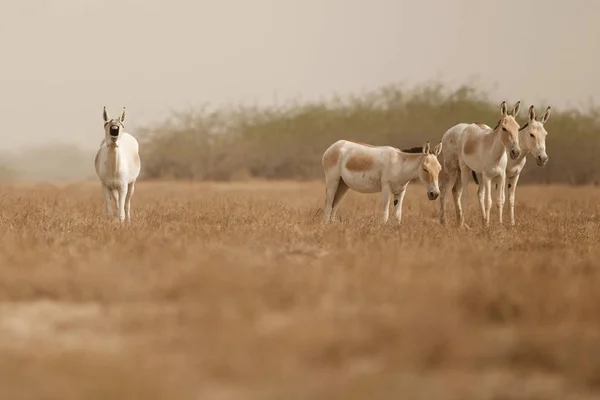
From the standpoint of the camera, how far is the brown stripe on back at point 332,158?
14898 mm

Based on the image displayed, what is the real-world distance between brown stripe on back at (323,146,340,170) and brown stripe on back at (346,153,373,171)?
30 centimetres

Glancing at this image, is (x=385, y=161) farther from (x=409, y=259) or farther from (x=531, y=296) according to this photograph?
(x=531, y=296)

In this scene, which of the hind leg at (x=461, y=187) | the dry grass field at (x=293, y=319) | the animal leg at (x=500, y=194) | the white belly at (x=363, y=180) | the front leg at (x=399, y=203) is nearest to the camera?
the dry grass field at (x=293, y=319)

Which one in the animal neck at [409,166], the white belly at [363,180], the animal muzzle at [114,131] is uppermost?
the animal muzzle at [114,131]

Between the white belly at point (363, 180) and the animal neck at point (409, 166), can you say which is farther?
the white belly at point (363, 180)

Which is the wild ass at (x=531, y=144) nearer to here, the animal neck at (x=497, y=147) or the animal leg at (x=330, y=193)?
the animal neck at (x=497, y=147)

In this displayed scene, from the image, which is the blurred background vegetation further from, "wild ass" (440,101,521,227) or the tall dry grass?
"wild ass" (440,101,521,227)

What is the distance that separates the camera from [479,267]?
329 inches

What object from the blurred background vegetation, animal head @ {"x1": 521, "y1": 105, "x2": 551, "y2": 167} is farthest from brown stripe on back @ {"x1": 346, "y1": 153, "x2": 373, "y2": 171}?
the blurred background vegetation

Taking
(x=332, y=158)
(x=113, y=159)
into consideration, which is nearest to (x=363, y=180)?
(x=332, y=158)

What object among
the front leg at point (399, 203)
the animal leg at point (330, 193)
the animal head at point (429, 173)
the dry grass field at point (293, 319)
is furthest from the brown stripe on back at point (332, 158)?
the dry grass field at point (293, 319)

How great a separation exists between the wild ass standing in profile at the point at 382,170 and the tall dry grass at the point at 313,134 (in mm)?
27686

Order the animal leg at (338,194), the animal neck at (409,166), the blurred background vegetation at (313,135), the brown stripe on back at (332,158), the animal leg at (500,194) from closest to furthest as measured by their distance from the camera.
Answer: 1. the animal neck at (409,166)
2. the animal leg at (500,194)
3. the brown stripe on back at (332,158)
4. the animal leg at (338,194)
5. the blurred background vegetation at (313,135)

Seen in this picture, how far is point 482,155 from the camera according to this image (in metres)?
14.7
